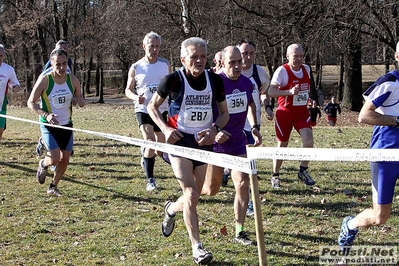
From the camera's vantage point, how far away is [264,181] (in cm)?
898

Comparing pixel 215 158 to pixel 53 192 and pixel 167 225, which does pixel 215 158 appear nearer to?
pixel 167 225

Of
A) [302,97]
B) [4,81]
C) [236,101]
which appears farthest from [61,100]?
[302,97]

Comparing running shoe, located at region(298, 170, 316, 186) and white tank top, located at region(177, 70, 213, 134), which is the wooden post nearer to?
white tank top, located at region(177, 70, 213, 134)

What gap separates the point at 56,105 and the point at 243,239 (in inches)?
144

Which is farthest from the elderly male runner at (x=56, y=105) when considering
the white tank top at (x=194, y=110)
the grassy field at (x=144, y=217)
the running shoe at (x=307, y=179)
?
the running shoe at (x=307, y=179)

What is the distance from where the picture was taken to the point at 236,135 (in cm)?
622

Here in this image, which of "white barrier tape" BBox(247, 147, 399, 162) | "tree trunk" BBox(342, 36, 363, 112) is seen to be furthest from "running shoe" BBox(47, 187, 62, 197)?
"tree trunk" BBox(342, 36, 363, 112)

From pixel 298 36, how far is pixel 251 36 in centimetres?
593

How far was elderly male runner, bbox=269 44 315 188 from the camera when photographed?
8.07 meters

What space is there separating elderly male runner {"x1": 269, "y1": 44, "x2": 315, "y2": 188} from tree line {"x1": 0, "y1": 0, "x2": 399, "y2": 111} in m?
12.9

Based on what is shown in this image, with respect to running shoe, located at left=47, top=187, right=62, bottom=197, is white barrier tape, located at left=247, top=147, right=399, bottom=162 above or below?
above

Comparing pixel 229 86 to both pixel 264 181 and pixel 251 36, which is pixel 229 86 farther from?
pixel 251 36

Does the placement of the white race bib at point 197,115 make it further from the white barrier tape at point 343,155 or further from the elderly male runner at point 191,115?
the white barrier tape at point 343,155

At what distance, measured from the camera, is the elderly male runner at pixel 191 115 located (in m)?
5.25
